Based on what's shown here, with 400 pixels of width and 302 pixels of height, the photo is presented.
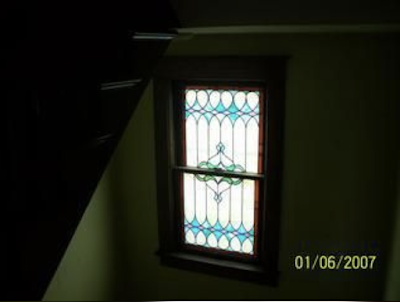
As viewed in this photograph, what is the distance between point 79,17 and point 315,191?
5.40 feet

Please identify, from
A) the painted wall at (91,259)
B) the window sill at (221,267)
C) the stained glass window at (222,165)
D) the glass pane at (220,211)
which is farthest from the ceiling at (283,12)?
the window sill at (221,267)

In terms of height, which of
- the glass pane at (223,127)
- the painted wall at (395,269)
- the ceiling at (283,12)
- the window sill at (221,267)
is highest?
the ceiling at (283,12)

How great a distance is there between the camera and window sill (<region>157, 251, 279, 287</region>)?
2.36 meters

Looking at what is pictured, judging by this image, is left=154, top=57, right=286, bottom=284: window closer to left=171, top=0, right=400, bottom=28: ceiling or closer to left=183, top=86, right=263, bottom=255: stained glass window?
left=183, top=86, right=263, bottom=255: stained glass window

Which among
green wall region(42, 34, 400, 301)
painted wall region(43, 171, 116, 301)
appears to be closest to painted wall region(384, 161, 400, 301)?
green wall region(42, 34, 400, 301)

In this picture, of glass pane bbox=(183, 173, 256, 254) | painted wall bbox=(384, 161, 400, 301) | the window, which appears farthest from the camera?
glass pane bbox=(183, 173, 256, 254)

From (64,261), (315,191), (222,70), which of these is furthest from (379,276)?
(64,261)

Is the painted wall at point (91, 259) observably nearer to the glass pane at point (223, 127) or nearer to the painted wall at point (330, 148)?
the painted wall at point (330, 148)

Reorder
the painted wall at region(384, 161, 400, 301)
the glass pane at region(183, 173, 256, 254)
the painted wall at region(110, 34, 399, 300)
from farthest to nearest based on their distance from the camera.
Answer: the glass pane at region(183, 173, 256, 254)
the painted wall at region(110, 34, 399, 300)
the painted wall at region(384, 161, 400, 301)

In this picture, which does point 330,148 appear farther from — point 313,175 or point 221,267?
point 221,267

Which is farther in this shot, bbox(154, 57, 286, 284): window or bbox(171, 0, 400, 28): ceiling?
bbox(154, 57, 286, 284): window

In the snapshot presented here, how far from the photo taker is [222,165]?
2330 millimetres

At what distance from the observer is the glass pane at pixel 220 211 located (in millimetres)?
2357

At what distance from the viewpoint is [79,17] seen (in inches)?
36.0
